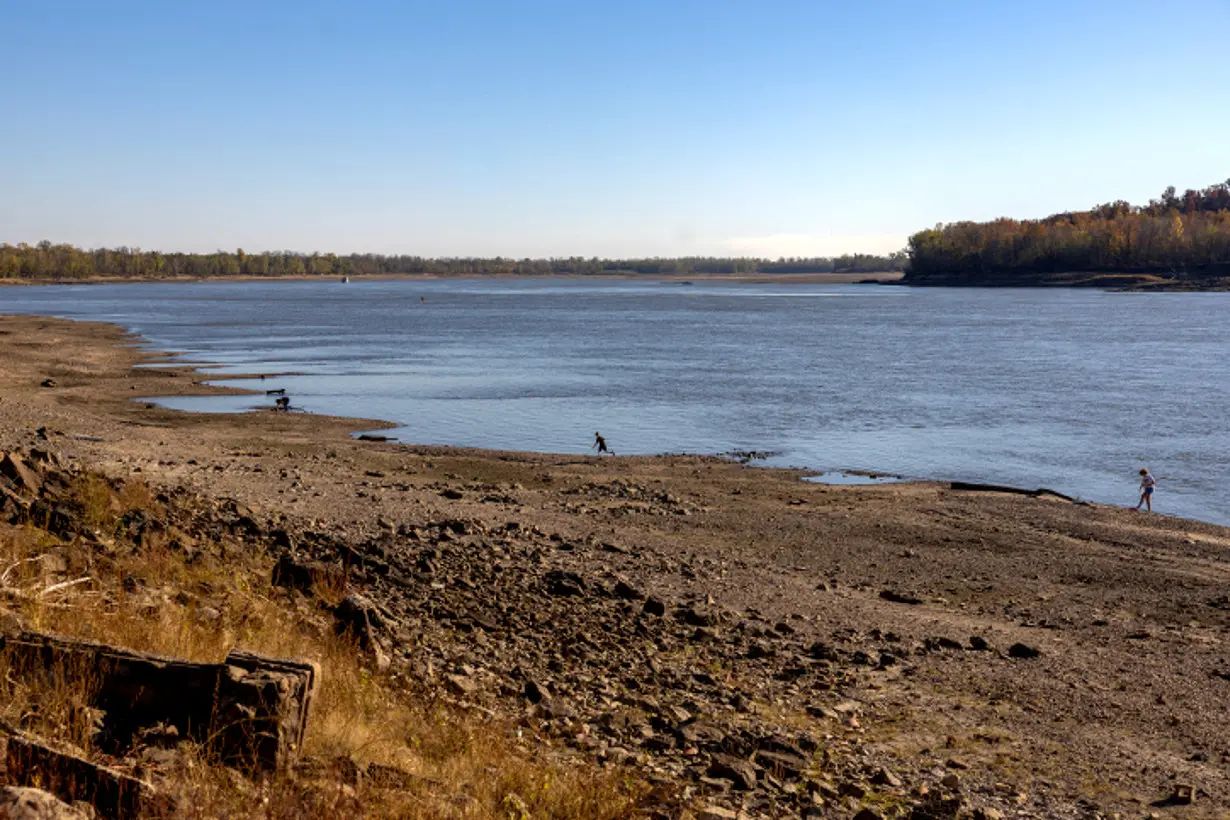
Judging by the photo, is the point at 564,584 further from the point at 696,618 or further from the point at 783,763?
the point at 783,763

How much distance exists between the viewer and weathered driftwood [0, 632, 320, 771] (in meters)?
6.26

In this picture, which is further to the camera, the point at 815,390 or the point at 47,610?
the point at 815,390

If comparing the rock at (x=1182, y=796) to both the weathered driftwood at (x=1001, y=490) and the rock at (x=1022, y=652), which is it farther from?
the weathered driftwood at (x=1001, y=490)

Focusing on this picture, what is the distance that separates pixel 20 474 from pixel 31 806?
9.53 m

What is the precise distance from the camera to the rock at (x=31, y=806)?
450 centimetres

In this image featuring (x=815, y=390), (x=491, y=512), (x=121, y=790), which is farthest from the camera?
(x=815, y=390)

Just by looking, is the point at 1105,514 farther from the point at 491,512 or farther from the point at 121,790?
the point at 121,790

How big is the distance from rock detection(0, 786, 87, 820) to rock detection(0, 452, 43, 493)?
9.08 m

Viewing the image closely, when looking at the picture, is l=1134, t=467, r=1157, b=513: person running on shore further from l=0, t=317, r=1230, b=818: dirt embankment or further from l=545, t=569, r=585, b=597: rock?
l=545, t=569, r=585, b=597: rock

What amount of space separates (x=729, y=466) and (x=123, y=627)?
23413 millimetres

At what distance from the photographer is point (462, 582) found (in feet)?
44.7

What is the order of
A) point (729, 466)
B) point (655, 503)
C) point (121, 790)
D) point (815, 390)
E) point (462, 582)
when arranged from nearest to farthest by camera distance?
point (121, 790) → point (462, 582) → point (655, 503) → point (729, 466) → point (815, 390)

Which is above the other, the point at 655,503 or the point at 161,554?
the point at 161,554

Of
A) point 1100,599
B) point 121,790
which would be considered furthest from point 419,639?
point 1100,599
